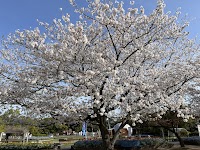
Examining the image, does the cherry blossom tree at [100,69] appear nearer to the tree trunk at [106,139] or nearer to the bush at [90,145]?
the tree trunk at [106,139]

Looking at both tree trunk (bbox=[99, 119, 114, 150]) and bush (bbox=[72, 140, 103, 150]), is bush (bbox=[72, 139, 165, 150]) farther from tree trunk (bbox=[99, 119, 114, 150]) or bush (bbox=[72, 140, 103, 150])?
tree trunk (bbox=[99, 119, 114, 150])

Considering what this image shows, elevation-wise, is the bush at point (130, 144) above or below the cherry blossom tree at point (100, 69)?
below

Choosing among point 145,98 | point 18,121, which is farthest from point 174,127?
point 18,121

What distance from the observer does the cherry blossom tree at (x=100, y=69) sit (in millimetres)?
7074

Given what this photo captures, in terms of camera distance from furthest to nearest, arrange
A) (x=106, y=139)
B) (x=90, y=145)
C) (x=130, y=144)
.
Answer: (x=90, y=145) → (x=130, y=144) → (x=106, y=139)

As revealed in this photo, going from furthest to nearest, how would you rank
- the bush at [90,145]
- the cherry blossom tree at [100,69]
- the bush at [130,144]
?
the bush at [90,145], the bush at [130,144], the cherry blossom tree at [100,69]

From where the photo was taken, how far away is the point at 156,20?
773cm

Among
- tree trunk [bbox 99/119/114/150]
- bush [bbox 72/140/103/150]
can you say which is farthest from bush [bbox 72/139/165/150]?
tree trunk [bbox 99/119/114/150]

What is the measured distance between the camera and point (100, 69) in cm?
714

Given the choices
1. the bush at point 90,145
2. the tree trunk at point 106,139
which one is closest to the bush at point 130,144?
the bush at point 90,145

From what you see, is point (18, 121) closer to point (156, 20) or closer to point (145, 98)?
point (145, 98)

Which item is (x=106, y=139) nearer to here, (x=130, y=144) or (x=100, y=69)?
(x=100, y=69)

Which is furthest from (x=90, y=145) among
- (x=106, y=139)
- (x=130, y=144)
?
(x=106, y=139)

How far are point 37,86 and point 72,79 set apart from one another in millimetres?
1283
